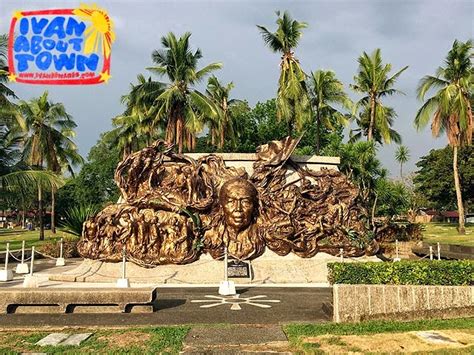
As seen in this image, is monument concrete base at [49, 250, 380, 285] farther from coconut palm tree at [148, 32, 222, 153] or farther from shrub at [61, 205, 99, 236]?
coconut palm tree at [148, 32, 222, 153]

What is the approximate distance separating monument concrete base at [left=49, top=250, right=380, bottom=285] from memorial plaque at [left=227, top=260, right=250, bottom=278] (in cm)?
16

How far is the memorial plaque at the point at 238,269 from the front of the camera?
1376 centimetres

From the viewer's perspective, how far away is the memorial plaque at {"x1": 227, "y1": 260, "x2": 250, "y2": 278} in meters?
13.8

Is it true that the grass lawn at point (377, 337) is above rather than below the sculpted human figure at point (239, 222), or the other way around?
below

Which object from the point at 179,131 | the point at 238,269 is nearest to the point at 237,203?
the point at 238,269

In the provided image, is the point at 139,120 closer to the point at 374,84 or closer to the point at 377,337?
the point at 374,84

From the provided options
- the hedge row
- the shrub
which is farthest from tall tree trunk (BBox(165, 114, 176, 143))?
the hedge row

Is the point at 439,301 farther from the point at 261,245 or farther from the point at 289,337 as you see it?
the point at 261,245

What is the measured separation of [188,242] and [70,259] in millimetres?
9039

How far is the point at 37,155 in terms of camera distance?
3097 cm

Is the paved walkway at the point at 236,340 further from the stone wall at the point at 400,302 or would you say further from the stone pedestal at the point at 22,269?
the stone pedestal at the point at 22,269

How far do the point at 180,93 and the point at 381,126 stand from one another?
15.9m

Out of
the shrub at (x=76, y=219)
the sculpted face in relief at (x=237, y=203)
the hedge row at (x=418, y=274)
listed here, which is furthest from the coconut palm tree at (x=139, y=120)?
the hedge row at (x=418, y=274)

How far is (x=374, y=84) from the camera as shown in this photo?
102 feet
